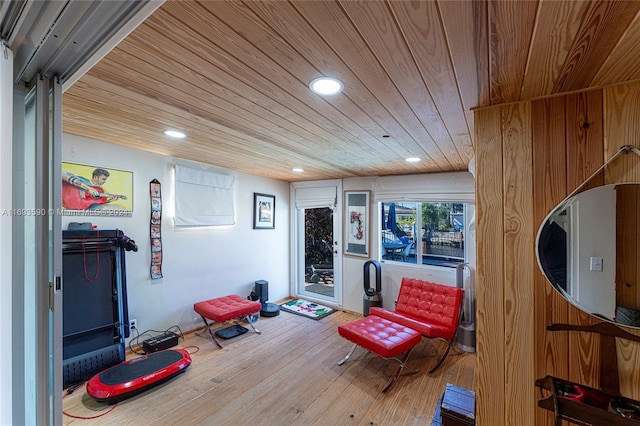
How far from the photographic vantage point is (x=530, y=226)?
137 cm

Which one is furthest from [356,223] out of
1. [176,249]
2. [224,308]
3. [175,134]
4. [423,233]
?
[175,134]

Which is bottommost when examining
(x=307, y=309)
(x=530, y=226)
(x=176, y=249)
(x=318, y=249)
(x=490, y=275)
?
(x=307, y=309)

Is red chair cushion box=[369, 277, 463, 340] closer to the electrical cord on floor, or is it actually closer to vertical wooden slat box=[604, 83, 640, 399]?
vertical wooden slat box=[604, 83, 640, 399]

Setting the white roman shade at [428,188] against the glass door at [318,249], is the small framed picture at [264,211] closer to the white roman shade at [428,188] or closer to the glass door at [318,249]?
the glass door at [318,249]

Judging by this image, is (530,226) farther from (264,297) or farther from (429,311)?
(264,297)

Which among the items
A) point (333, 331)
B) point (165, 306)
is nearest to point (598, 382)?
point (333, 331)

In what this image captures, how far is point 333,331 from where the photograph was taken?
3771mm

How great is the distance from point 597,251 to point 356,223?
11.0 feet

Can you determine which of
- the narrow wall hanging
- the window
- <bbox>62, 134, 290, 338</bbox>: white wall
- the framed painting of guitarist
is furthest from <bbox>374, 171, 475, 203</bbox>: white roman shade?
the framed painting of guitarist

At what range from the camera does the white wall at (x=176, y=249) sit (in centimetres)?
288

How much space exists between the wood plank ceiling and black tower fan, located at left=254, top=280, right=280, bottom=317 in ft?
9.35

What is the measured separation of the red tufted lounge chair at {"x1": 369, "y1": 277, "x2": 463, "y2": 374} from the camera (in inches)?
117

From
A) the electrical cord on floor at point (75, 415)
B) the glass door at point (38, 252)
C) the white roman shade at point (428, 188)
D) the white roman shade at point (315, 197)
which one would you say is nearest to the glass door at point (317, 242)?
the white roman shade at point (315, 197)

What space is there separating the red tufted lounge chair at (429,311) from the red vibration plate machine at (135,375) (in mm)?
2205
